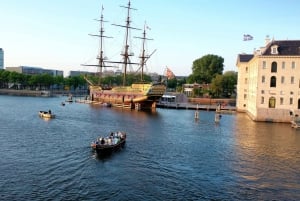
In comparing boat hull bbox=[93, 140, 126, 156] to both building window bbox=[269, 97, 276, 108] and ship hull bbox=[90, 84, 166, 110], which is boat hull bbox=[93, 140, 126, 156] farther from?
ship hull bbox=[90, 84, 166, 110]

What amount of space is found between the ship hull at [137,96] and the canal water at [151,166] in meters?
51.7

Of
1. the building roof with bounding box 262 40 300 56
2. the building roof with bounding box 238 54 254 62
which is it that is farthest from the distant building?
the building roof with bounding box 262 40 300 56

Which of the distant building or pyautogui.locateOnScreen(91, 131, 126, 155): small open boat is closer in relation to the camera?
pyautogui.locateOnScreen(91, 131, 126, 155): small open boat

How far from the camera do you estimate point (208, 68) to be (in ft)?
649

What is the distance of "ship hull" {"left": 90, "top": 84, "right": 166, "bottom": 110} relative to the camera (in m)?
119

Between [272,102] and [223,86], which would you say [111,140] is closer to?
[272,102]

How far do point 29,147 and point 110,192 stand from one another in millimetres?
21344

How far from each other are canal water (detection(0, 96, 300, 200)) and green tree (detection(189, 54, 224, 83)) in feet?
418

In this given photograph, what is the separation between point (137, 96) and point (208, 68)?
84.1 meters

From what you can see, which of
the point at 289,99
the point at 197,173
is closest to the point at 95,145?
the point at 197,173

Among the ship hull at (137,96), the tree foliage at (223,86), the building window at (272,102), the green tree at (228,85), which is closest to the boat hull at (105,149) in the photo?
the building window at (272,102)

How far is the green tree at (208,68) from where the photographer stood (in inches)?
7643

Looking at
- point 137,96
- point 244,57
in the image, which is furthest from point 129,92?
point 244,57

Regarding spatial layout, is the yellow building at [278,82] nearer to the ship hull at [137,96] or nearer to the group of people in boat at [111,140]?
the ship hull at [137,96]
